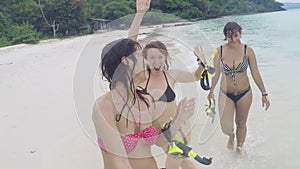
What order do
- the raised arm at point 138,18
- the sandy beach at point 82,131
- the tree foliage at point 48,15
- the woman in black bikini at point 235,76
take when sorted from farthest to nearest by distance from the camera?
the tree foliage at point 48,15 < the woman in black bikini at point 235,76 < the sandy beach at point 82,131 < the raised arm at point 138,18

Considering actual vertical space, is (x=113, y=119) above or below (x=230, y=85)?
above

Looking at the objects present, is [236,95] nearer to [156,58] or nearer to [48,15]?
[156,58]

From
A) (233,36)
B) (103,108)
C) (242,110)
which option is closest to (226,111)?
(242,110)

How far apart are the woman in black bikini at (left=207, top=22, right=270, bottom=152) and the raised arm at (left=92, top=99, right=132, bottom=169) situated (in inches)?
89.8

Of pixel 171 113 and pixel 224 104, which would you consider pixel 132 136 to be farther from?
pixel 224 104

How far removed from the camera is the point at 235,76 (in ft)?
12.3

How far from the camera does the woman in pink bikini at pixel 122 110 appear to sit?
160 cm

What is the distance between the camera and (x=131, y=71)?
1.66m

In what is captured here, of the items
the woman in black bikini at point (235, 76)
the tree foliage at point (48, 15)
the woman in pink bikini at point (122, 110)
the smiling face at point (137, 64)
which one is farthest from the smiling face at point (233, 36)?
the tree foliage at point (48, 15)

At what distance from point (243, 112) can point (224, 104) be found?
0.21 meters

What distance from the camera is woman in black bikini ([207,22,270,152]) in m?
3.67

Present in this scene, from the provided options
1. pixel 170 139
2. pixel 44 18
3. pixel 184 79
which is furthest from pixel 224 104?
pixel 44 18

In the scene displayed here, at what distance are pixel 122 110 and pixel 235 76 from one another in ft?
7.62

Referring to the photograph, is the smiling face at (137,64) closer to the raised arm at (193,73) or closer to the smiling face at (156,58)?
the smiling face at (156,58)
